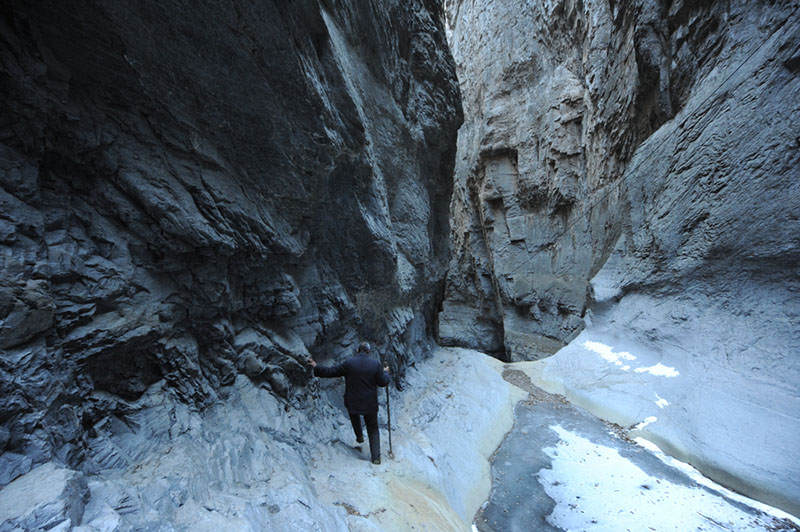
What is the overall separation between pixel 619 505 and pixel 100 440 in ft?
17.8

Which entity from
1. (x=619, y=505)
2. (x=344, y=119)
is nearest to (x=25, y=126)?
(x=344, y=119)

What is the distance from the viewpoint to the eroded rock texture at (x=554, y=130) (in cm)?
720

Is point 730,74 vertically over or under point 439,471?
over

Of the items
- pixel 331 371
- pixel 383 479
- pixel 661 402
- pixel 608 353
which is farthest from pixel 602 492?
pixel 608 353

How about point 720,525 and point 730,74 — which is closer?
point 720,525

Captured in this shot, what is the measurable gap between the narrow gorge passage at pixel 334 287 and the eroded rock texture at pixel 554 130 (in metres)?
0.15

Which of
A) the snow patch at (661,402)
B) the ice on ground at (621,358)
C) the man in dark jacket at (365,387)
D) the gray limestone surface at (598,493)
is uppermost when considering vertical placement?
the man in dark jacket at (365,387)

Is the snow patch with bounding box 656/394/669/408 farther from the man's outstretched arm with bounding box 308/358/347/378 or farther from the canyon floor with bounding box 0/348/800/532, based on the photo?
the man's outstretched arm with bounding box 308/358/347/378

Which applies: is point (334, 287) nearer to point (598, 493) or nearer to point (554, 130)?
point (598, 493)

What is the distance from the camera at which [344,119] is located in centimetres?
471

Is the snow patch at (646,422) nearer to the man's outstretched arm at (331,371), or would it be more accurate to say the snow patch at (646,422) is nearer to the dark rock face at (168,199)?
the man's outstretched arm at (331,371)

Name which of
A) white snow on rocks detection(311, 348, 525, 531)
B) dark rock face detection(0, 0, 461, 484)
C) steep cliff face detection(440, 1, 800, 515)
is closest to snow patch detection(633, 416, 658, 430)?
steep cliff face detection(440, 1, 800, 515)

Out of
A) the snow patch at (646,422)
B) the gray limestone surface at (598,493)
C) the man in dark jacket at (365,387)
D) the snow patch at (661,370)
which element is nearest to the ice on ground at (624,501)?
the gray limestone surface at (598,493)

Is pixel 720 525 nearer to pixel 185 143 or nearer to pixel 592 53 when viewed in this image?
pixel 185 143
